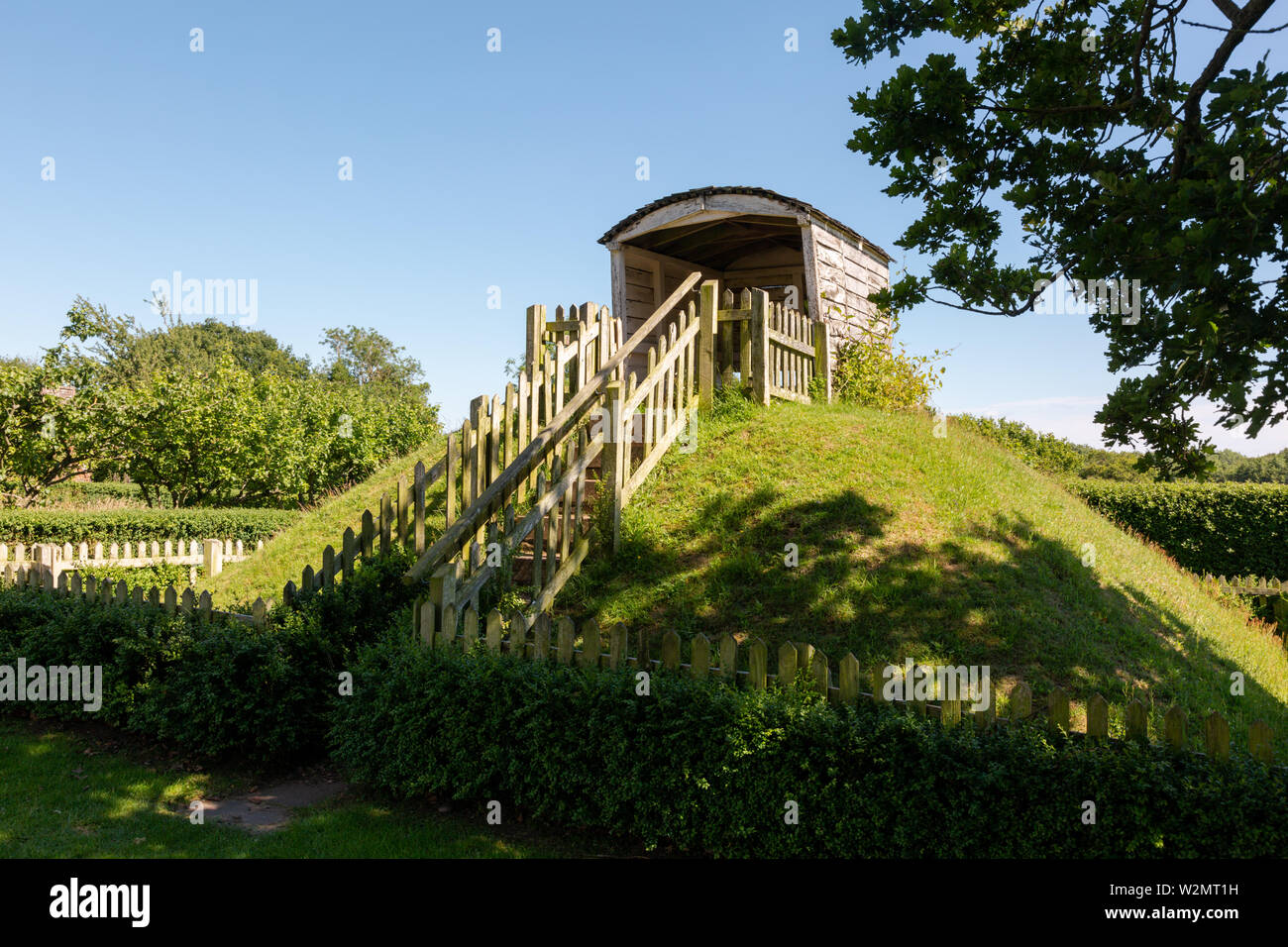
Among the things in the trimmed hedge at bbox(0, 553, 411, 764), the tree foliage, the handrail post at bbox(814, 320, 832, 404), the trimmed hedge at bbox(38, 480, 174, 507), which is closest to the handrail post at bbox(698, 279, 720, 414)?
the handrail post at bbox(814, 320, 832, 404)

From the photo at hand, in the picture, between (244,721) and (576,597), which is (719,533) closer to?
(576,597)

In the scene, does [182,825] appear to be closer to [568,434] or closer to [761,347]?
[568,434]

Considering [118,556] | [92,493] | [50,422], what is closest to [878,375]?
[118,556]

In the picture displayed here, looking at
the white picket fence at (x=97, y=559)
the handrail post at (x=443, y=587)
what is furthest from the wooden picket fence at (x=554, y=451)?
the white picket fence at (x=97, y=559)

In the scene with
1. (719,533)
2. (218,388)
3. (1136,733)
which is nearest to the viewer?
(1136,733)

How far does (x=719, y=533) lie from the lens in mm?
8281

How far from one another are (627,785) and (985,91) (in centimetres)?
717

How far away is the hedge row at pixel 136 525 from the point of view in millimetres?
17797

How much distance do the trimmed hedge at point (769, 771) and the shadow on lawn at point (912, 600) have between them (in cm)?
161

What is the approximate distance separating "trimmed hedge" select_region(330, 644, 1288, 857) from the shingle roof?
939 cm

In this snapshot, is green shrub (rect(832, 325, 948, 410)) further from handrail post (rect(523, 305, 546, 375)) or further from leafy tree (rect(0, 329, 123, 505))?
leafy tree (rect(0, 329, 123, 505))

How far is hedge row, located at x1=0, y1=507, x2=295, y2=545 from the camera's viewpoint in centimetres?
1780

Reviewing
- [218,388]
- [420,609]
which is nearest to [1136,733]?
[420,609]
